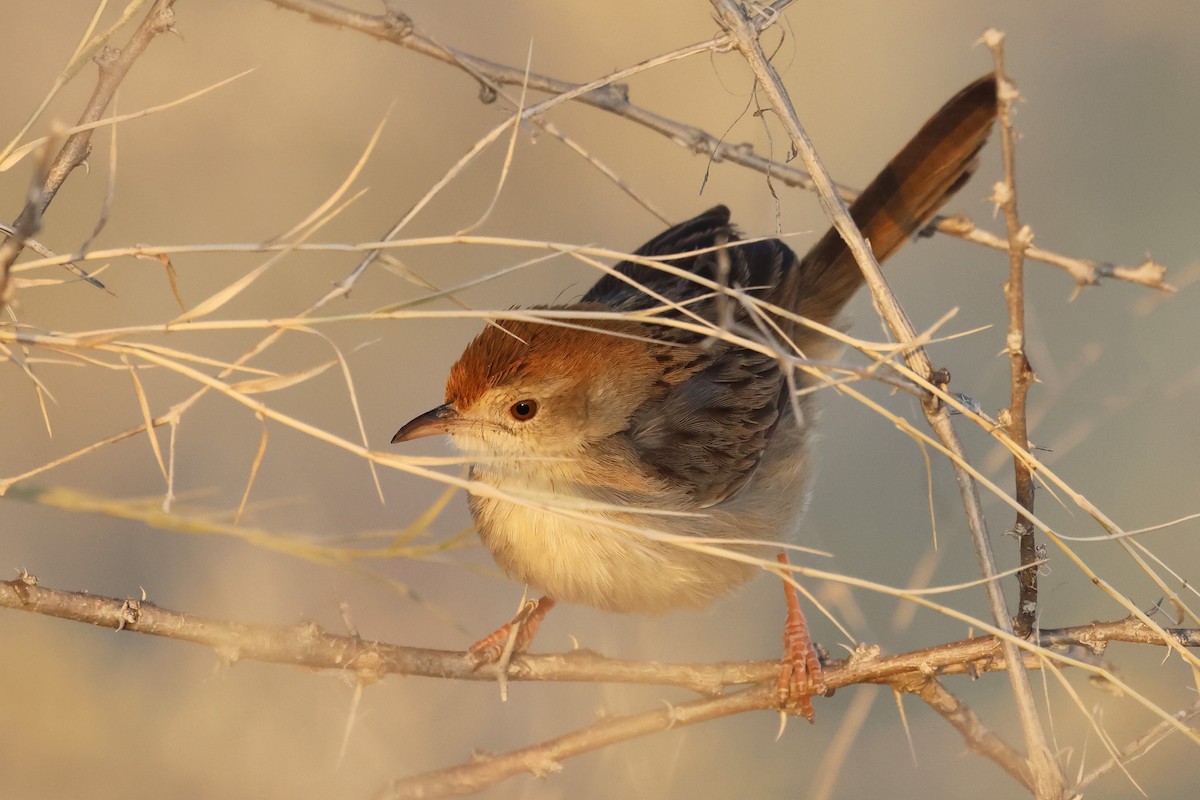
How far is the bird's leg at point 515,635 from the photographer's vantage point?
131 inches

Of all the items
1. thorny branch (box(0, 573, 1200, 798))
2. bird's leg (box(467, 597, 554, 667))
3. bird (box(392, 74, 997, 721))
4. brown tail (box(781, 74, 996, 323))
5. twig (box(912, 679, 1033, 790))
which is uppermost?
brown tail (box(781, 74, 996, 323))

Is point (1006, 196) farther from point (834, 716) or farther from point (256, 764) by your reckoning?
point (834, 716)

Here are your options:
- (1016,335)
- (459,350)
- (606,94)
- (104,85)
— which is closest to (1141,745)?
(1016,335)

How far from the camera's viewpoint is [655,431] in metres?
4.28

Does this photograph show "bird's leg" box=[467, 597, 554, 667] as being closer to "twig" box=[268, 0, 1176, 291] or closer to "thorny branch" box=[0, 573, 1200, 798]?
"thorny branch" box=[0, 573, 1200, 798]

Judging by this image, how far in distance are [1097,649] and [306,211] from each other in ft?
18.8

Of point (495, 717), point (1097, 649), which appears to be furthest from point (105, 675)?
point (1097, 649)

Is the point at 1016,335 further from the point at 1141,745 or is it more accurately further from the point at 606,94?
the point at 606,94

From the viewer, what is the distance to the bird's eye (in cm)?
407

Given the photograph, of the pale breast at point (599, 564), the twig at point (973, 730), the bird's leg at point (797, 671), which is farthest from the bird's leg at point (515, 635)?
the twig at point (973, 730)

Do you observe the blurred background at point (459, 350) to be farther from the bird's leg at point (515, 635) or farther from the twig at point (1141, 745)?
the twig at point (1141, 745)

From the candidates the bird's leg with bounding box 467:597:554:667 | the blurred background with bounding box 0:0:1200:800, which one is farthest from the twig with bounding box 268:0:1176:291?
the bird's leg with bounding box 467:597:554:667

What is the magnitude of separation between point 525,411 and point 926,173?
1.70 m

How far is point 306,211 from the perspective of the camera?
283 inches
